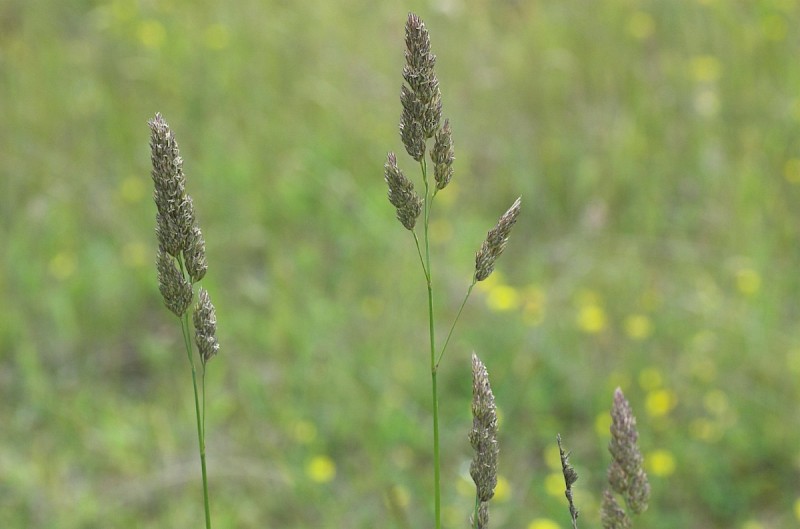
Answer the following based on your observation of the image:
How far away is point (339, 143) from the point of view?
4.21m

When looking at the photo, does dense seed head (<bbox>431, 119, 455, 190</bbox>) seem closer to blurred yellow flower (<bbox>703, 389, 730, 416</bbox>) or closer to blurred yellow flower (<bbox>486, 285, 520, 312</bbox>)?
blurred yellow flower (<bbox>703, 389, 730, 416</bbox>)

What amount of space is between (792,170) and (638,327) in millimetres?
1052

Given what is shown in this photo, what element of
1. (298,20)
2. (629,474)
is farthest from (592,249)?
(629,474)

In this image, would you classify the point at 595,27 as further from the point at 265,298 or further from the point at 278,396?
the point at 278,396

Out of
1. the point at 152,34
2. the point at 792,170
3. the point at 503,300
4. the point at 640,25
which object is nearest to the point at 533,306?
the point at 503,300

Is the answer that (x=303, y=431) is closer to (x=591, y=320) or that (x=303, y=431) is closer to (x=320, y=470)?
(x=320, y=470)

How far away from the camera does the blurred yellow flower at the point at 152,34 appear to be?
15.9ft

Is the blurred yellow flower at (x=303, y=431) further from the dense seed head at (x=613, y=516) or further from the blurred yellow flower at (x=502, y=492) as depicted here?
the dense seed head at (x=613, y=516)

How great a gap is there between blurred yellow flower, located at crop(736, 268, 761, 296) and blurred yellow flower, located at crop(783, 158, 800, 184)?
600 millimetres

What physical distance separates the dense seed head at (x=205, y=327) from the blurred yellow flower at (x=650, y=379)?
2.24 meters

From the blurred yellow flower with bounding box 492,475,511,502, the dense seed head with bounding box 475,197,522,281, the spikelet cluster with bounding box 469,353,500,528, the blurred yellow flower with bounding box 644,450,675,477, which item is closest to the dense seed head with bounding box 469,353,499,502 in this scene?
the spikelet cluster with bounding box 469,353,500,528

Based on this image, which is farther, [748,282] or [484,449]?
[748,282]

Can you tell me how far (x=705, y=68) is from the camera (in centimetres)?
426

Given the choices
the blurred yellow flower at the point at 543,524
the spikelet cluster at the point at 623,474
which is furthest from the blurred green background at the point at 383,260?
the spikelet cluster at the point at 623,474
